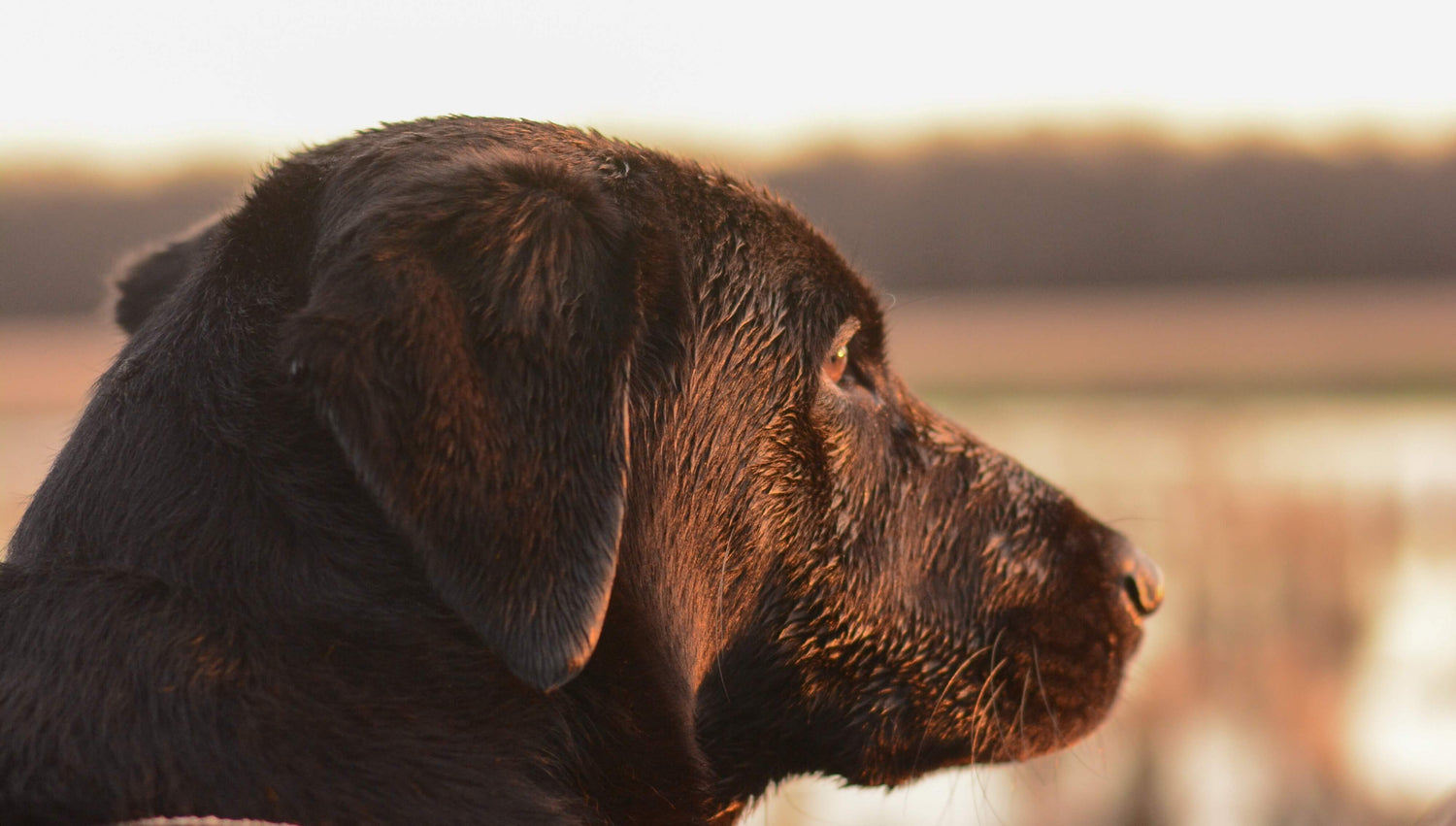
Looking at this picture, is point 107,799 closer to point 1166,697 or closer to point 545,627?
point 545,627

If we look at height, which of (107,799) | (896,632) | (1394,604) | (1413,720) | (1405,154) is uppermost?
(107,799)

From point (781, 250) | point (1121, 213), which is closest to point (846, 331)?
point (781, 250)

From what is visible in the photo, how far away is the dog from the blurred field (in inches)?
146

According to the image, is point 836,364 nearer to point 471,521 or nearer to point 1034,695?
point 1034,695

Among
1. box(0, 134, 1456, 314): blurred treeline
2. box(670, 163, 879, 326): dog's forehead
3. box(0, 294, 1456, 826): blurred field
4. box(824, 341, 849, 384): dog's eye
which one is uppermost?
box(670, 163, 879, 326): dog's forehead

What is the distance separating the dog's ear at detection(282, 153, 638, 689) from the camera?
5.41 ft

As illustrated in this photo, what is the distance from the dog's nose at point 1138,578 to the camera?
8.98ft

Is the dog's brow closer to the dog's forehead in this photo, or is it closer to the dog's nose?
the dog's forehead

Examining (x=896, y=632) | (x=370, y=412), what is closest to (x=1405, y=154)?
(x=896, y=632)

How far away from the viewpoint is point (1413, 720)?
6047 mm

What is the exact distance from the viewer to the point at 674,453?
6.93 ft

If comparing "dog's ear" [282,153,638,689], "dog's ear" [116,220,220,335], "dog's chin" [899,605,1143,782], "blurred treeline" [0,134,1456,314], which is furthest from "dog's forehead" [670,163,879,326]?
"blurred treeline" [0,134,1456,314]

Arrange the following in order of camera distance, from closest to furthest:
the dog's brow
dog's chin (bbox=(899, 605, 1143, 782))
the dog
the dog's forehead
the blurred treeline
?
1. the dog
2. the dog's forehead
3. the dog's brow
4. dog's chin (bbox=(899, 605, 1143, 782))
5. the blurred treeline

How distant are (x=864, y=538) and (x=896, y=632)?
205 mm
